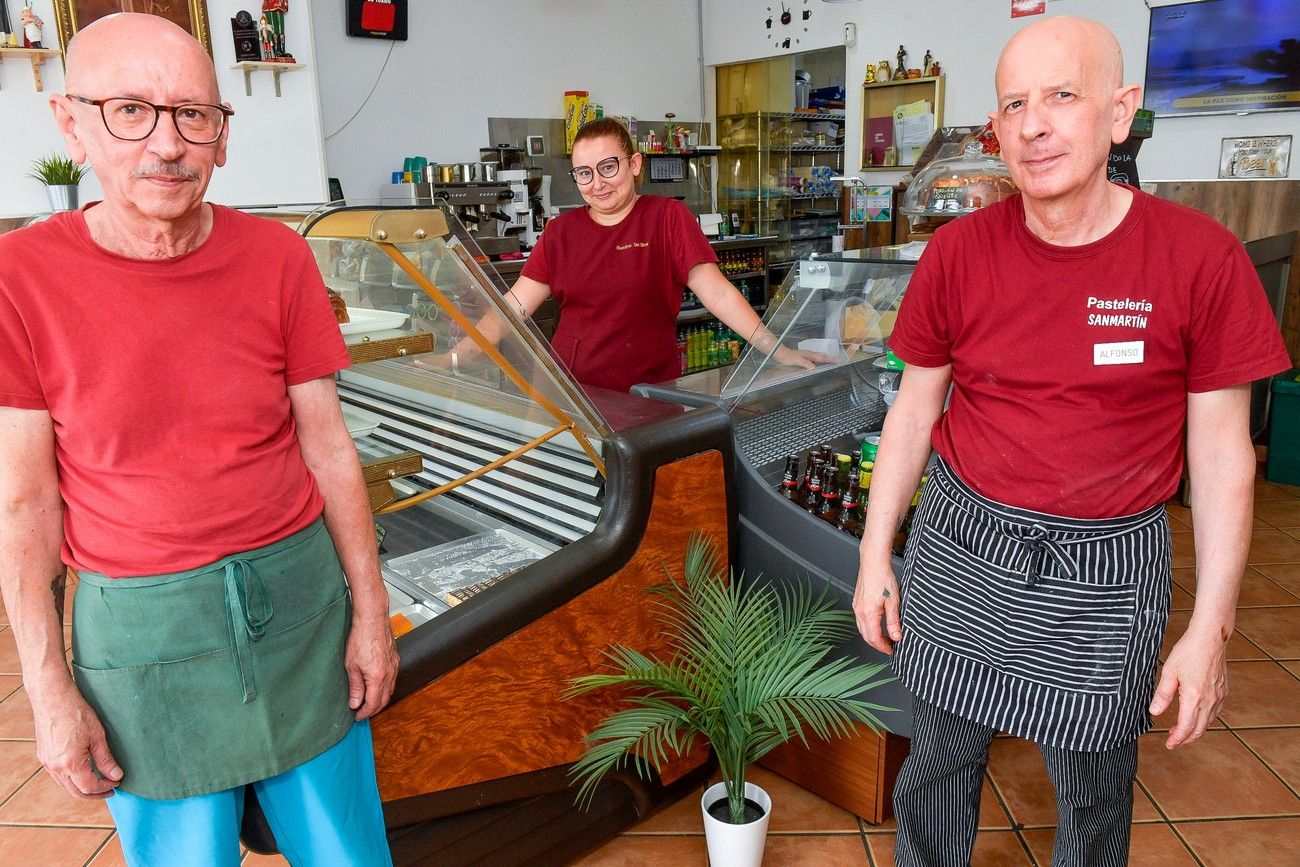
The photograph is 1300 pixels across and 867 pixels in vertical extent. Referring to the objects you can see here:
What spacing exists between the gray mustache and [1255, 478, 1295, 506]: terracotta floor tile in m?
4.94

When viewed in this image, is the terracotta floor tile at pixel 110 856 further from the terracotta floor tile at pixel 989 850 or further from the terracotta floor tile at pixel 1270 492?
the terracotta floor tile at pixel 1270 492

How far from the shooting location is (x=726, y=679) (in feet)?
6.32

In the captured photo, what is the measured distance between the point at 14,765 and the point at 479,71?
5.31 m

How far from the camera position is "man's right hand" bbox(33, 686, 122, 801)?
1162 mm

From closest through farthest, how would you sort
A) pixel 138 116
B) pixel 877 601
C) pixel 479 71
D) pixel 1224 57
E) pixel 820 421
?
1. pixel 138 116
2. pixel 877 601
3. pixel 820 421
4. pixel 1224 57
5. pixel 479 71

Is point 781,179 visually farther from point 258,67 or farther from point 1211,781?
point 1211,781

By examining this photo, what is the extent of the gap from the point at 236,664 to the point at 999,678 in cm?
115

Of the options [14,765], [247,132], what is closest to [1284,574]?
[14,765]

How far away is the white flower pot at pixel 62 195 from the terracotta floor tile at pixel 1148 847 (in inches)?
184

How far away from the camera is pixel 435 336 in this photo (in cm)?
186

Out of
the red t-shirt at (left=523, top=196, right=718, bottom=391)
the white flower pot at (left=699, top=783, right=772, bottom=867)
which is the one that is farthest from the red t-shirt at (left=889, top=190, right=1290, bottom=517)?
the red t-shirt at (left=523, top=196, right=718, bottom=391)

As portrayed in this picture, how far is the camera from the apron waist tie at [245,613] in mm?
1212

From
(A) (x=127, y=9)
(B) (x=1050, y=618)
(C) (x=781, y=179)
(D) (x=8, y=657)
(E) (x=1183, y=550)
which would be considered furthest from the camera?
(C) (x=781, y=179)

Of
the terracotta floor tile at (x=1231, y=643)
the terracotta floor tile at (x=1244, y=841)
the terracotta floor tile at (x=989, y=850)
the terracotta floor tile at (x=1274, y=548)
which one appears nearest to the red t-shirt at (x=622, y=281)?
the terracotta floor tile at (x=989, y=850)
